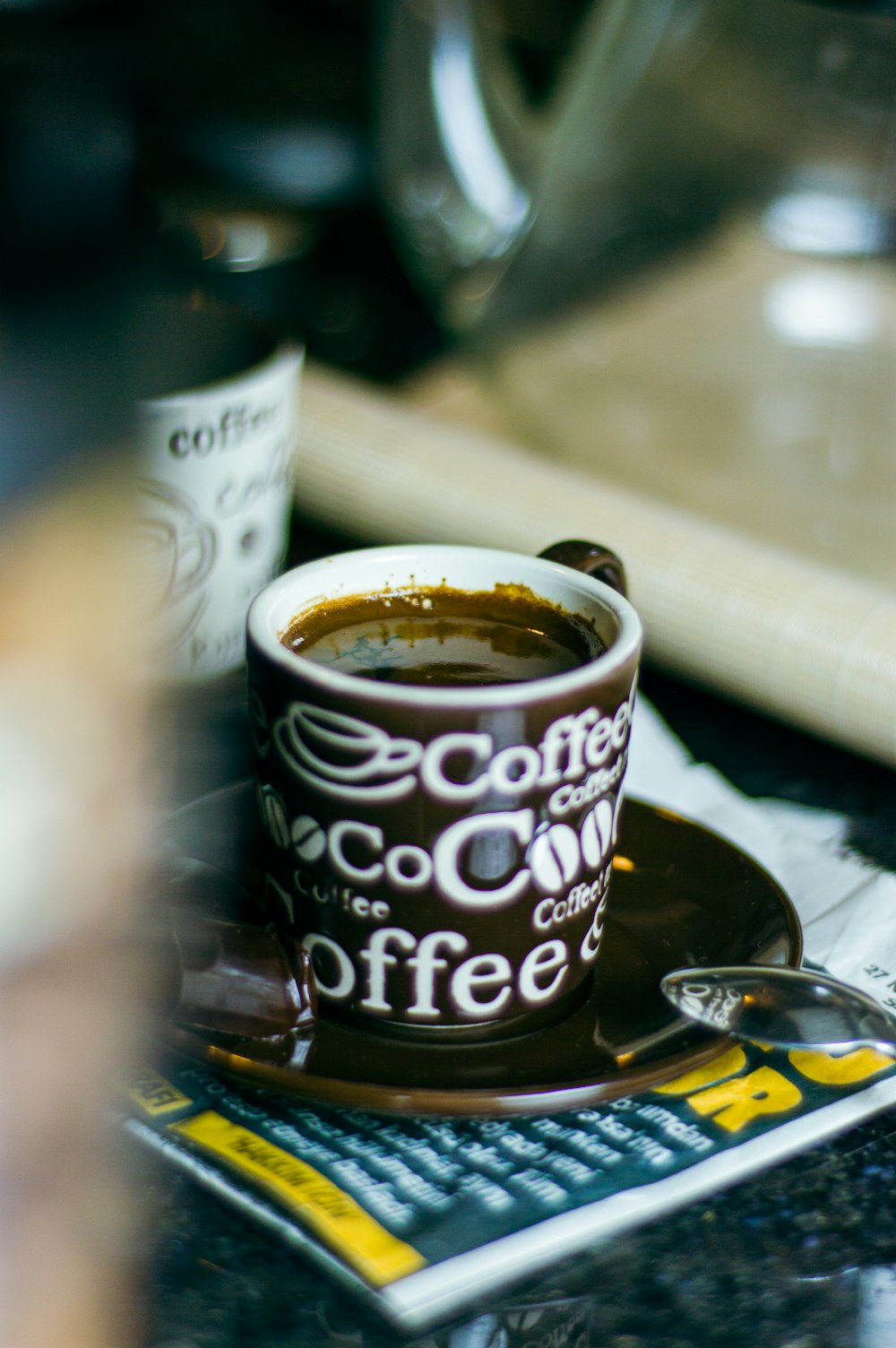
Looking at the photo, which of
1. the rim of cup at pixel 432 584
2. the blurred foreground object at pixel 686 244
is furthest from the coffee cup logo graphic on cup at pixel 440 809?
the blurred foreground object at pixel 686 244

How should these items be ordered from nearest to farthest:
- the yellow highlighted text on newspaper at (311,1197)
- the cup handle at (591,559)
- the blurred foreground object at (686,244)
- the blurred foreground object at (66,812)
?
the blurred foreground object at (66,812)
the yellow highlighted text on newspaper at (311,1197)
the cup handle at (591,559)
the blurred foreground object at (686,244)

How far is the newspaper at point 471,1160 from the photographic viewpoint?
0.25m

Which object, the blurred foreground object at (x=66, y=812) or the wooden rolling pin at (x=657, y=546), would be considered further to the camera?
the wooden rolling pin at (x=657, y=546)

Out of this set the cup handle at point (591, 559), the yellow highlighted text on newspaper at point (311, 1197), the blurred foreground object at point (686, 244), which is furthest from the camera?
the blurred foreground object at point (686, 244)

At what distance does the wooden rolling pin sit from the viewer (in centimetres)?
42

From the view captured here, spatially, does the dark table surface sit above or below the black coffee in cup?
below

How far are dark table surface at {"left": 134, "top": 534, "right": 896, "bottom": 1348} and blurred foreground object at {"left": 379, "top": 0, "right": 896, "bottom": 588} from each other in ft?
0.89

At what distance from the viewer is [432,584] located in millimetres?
345

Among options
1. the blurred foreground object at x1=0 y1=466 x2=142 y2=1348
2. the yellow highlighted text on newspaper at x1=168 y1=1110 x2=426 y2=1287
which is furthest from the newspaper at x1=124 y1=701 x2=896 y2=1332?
the blurred foreground object at x1=0 y1=466 x2=142 y2=1348

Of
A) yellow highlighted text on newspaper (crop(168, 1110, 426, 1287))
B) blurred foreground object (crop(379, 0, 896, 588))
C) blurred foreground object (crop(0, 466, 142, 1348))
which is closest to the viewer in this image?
blurred foreground object (crop(0, 466, 142, 1348))

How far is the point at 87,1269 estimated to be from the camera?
190mm

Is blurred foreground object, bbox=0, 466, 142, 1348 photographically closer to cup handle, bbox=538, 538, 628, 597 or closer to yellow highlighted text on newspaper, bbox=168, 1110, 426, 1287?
yellow highlighted text on newspaper, bbox=168, 1110, 426, 1287

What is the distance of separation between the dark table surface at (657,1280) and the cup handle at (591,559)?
0.14 meters

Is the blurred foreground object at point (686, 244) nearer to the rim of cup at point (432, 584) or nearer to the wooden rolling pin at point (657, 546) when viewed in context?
the wooden rolling pin at point (657, 546)
